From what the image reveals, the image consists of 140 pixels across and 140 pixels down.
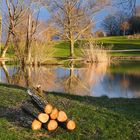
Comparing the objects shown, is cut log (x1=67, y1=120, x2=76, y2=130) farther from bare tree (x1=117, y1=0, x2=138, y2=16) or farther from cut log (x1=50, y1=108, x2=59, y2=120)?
bare tree (x1=117, y1=0, x2=138, y2=16)

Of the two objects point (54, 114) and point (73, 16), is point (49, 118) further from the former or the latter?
point (73, 16)

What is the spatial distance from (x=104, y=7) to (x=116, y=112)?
115 feet

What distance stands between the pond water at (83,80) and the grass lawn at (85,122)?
18.7 feet

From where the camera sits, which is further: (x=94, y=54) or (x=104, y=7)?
(x=104, y=7)

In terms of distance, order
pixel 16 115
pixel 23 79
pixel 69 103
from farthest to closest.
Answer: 1. pixel 23 79
2. pixel 69 103
3. pixel 16 115

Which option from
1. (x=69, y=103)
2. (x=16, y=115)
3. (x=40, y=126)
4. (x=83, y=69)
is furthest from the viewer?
(x=83, y=69)

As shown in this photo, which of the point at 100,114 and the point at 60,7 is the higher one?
the point at 60,7

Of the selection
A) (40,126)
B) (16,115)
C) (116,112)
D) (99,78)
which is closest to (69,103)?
(116,112)

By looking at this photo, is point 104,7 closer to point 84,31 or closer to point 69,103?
point 84,31

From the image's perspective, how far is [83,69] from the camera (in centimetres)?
3394

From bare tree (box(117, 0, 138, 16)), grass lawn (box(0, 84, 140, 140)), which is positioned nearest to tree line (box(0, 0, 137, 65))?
bare tree (box(117, 0, 138, 16))

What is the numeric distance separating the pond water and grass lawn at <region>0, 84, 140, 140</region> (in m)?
5.71

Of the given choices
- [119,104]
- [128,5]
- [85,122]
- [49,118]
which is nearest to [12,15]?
[128,5]

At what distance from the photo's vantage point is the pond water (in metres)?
21.4
